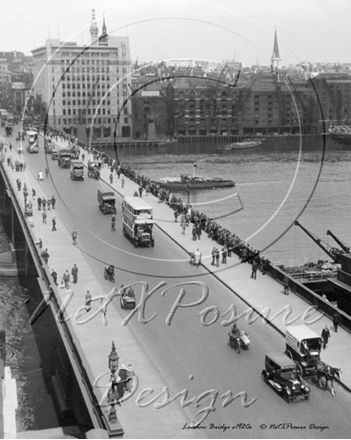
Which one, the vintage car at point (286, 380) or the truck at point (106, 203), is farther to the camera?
the truck at point (106, 203)

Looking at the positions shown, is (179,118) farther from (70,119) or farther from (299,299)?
(299,299)

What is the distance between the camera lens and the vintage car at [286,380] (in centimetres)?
1478

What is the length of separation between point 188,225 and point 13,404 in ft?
44.6

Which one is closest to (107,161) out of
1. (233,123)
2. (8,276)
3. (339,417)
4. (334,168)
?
(8,276)

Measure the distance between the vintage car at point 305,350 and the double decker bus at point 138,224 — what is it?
1057cm

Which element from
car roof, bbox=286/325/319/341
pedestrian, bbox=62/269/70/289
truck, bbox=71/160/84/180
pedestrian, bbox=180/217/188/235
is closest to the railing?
pedestrian, bbox=62/269/70/289

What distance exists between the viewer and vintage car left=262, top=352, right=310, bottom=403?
48.5ft

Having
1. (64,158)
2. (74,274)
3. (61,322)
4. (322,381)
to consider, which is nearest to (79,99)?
(64,158)

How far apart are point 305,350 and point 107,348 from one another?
4121mm

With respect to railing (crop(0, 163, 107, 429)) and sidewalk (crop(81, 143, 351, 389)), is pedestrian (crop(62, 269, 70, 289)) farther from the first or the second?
sidewalk (crop(81, 143, 351, 389))

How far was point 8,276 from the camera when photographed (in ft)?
107

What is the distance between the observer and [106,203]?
32.6 m

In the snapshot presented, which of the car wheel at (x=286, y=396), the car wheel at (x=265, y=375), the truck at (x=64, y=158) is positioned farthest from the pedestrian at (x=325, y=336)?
the truck at (x=64, y=158)

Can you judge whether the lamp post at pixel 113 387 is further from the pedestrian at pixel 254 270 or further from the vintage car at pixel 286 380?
the pedestrian at pixel 254 270
